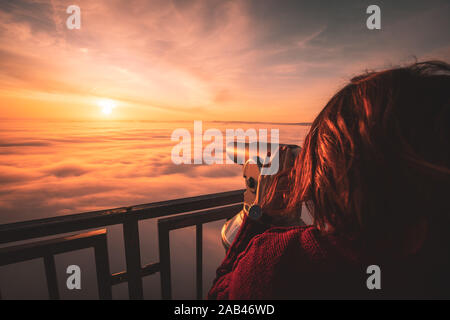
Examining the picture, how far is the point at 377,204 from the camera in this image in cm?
41

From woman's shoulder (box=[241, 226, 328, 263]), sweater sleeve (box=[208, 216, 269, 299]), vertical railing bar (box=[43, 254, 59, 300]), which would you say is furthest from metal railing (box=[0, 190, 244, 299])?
woman's shoulder (box=[241, 226, 328, 263])

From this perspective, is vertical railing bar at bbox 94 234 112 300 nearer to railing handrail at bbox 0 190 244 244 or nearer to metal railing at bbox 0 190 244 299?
metal railing at bbox 0 190 244 299

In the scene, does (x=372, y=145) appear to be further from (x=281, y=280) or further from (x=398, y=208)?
(x=281, y=280)

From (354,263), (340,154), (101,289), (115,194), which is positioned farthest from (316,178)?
(115,194)

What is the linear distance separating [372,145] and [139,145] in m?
30.2

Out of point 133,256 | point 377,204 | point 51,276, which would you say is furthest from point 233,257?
point 51,276

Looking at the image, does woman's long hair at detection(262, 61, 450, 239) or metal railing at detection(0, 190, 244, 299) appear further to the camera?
metal railing at detection(0, 190, 244, 299)

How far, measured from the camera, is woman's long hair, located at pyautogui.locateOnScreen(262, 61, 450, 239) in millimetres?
380

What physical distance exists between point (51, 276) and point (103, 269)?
177mm

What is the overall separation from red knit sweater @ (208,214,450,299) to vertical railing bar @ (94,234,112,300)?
644 millimetres

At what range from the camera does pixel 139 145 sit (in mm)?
28047

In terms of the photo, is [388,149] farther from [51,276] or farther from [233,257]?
[51,276]

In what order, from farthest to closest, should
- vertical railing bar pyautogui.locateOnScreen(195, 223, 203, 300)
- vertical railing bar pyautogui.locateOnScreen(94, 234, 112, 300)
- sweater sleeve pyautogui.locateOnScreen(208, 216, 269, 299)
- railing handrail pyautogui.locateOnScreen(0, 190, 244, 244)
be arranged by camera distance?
vertical railing bar pyautogui.locateOnScreen(195, 223, 203, 300) → vertical railing bar pyautogui.locateOnScreen(94, 234, 112, 300) → railing handrail pyautogui.locateOnScreen(0, 190, 244, 244) → sweater sleeve pyautogui.locateOnScreen(208, 216, 269, 299)

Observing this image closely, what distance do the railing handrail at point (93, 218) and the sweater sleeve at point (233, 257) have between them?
0.40 metres
